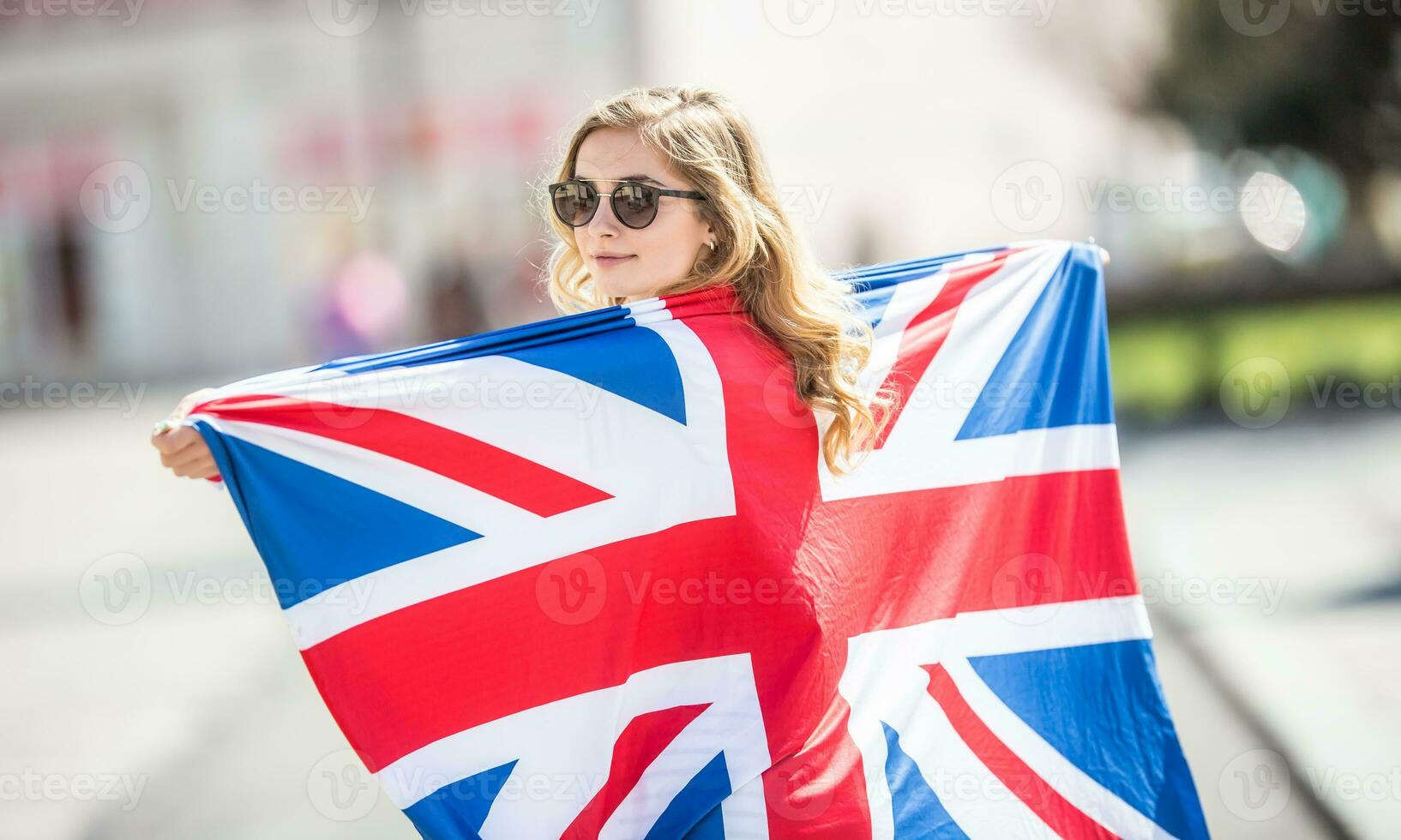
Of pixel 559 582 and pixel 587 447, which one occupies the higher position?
pixel 587 447

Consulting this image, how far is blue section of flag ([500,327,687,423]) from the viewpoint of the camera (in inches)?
94.1

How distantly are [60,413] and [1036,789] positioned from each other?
21.1m

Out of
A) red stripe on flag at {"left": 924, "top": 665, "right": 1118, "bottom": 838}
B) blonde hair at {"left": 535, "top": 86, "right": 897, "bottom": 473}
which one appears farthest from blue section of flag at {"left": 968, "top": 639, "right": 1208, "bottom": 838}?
blonde hair at {"left": 535, "top": 86, "right": 897, "bottom": 473}

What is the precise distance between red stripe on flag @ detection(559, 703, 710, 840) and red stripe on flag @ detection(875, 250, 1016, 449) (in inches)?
29.4

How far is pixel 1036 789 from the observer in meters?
2.74

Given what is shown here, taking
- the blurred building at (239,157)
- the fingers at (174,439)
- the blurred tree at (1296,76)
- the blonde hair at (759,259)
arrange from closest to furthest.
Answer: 1. the fingers at (174,439)
2. the blonde hair at (759,259)
3. the blurred tree at (1296,76)
4. the blurred building at (239,157)

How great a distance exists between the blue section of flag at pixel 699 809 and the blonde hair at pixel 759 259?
62 cm

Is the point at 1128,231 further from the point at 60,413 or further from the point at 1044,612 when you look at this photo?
the point at 1044,612

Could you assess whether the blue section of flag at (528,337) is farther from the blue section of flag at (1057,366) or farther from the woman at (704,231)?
the blue section of flag at (1057,366)

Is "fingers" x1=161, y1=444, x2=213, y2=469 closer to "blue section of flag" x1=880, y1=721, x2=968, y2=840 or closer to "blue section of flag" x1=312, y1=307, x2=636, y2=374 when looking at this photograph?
"blue section of flag" x1=312, y1=307, x2=636, y2=374

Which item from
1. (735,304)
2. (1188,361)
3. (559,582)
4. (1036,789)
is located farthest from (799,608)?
(1188,361)

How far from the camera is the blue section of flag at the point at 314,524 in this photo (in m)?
2.34

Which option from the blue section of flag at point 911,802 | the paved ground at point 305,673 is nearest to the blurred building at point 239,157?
the paved ground at point 305,673

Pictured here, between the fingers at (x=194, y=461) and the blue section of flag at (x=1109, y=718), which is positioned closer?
the fingers at (x=194, y=461)
